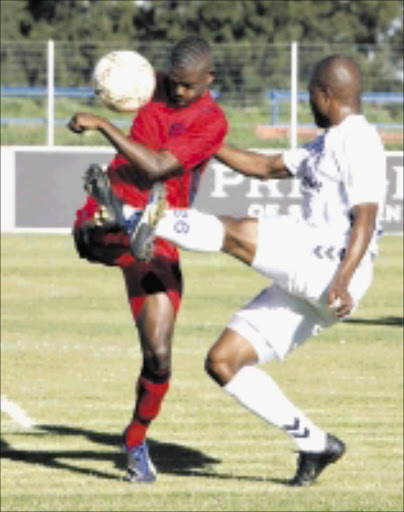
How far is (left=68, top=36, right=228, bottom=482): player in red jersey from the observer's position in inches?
333

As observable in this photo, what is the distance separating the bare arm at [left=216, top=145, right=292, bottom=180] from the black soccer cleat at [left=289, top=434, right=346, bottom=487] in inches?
57.8

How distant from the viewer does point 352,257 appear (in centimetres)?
836

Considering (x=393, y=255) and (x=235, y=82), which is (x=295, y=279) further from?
(x=235, y=82)

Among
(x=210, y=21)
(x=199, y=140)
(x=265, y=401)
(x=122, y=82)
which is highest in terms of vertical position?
(x=122, y=82)

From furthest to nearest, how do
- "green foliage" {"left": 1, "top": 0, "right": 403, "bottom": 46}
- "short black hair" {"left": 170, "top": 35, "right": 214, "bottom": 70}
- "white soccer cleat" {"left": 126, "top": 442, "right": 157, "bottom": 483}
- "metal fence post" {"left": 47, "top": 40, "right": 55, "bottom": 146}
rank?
"green foliage" {"left": 1, "top": 0, "right": 403, "bottom": 46} < "metal fence post" {"left": 47, "top": 40, "right": 55, "bottom": 146} < "white soccer cleat" {"left": 126, "top": 442, "right": 157, "bottom": 483} < "short black hair" {"left": 170, "top": 35, "right": 214, "bottom": 70}

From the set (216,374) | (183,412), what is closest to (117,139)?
(216,374)

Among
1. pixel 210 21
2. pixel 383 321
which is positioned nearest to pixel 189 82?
pixel 383 321

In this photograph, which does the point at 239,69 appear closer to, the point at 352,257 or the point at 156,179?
the point at 156,179

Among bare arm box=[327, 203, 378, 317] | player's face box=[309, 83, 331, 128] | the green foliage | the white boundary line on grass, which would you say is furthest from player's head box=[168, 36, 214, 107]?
the green foliage

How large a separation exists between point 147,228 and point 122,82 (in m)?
0.68

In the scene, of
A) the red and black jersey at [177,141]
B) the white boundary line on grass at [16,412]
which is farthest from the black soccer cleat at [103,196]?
the white boundary line on grass at [16,412]

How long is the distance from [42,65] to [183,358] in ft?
39.2

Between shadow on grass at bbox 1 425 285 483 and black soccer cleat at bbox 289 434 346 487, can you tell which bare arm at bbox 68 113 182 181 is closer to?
black soccer cleat at bbox 289 434 346 487

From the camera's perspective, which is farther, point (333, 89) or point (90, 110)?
point (90, 110)
